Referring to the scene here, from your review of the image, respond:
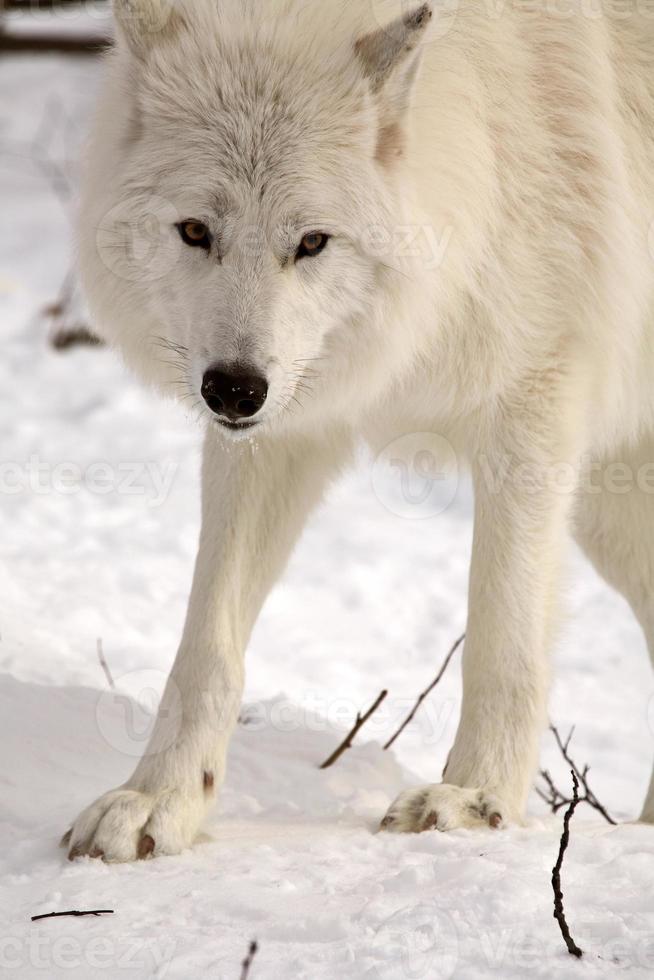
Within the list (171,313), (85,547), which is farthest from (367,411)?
(85,547)

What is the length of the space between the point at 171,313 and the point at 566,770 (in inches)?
105

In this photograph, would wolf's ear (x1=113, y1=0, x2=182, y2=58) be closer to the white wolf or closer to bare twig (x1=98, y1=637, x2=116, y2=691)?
the white wolf

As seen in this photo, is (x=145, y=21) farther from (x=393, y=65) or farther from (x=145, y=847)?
(x=145, y=847)

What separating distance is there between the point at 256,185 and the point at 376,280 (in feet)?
1.26

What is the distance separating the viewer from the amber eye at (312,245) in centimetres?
279

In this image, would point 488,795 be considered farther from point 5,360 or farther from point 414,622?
point 5,360

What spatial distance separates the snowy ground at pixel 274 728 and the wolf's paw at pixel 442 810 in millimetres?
109

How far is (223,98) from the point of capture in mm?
2801

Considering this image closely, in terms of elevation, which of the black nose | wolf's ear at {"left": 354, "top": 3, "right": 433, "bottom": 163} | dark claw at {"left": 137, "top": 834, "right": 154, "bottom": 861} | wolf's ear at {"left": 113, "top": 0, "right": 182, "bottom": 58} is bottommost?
dark claw at {"left": 137, "top": 834, "right": 154, "bottom": 861}

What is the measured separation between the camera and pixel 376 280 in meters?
2.94

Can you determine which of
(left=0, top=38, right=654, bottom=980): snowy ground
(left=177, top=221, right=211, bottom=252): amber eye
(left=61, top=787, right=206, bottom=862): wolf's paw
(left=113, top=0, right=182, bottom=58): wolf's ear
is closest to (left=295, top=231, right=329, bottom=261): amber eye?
(left=177, top=221, right=211, bottom=252): amber eye

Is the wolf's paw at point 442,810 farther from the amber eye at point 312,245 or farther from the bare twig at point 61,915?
the amber eye at point 312,245

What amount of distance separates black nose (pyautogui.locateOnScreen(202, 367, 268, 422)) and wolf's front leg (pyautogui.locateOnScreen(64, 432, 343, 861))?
64cm

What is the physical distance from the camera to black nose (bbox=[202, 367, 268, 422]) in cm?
265
